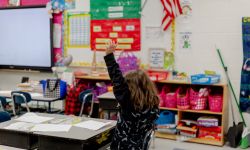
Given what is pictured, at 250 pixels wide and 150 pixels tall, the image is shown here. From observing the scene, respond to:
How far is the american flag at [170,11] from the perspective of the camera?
514 centimetres

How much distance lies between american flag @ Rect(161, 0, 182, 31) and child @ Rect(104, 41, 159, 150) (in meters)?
3.06

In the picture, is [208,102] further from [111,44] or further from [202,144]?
[111,44]

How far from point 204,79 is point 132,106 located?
2.76 meters

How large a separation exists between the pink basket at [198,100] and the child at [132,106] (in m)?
2.62

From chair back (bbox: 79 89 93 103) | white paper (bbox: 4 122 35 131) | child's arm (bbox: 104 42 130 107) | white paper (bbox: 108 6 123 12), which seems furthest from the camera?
white paper (bbox: 108 6 123 12)

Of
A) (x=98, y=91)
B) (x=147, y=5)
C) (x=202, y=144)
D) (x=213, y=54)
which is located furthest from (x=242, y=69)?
(x=98, y=91)

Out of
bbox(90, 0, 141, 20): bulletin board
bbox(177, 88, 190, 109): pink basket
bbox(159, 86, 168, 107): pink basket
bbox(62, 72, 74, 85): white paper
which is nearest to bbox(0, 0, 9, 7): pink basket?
bbox(90, 0, 141, 20): bulletin board

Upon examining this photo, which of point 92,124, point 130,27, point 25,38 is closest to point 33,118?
point 92,124

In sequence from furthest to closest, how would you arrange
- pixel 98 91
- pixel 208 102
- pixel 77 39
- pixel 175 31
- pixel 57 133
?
pixel 77 39 → pixel 98 91 → pixel 175 31 → pixel 208 102 → pixel 57 133

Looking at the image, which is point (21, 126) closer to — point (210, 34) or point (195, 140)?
point (195, 140)

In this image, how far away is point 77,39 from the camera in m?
6.03

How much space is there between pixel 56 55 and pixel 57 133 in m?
4.16

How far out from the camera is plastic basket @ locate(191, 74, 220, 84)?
4758 mm

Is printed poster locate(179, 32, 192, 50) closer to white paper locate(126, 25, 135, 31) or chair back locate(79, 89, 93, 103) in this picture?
white paper locate(126, 25, 135, 31)
